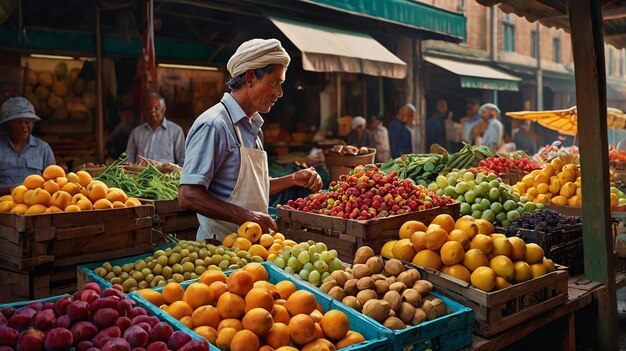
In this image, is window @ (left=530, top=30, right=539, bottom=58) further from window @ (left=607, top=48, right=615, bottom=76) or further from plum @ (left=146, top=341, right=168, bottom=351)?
plum @ (left=146, top=341, right=168, bottom=351)

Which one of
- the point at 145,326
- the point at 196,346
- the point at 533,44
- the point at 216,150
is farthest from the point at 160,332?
the point at 533,44

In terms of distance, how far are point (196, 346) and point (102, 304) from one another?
43 cm

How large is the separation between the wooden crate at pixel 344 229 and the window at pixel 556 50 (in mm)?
27430

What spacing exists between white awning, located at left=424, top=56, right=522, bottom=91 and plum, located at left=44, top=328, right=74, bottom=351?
14.8m

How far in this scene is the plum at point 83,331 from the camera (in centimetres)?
192

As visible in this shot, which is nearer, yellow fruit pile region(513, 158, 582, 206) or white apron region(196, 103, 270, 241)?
white apron region(196, 103, 270, 241)

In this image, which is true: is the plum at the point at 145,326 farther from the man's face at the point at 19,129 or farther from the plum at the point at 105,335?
the man's face at the point at 19,129

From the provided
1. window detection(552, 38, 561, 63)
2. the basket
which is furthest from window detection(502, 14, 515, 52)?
the basket

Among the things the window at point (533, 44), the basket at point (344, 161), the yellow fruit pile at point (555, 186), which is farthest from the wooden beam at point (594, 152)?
the window at point (533, 44)

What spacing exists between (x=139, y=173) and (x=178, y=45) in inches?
204

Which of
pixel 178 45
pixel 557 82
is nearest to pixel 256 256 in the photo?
pixel 178 45

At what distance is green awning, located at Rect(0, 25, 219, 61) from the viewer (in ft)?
26.8

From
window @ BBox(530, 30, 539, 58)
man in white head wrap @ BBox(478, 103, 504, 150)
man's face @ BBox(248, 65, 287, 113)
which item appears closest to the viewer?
man's face @ BBox(248, 65, 287, 113)

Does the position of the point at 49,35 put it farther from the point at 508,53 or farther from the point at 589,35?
the point at 508,53
